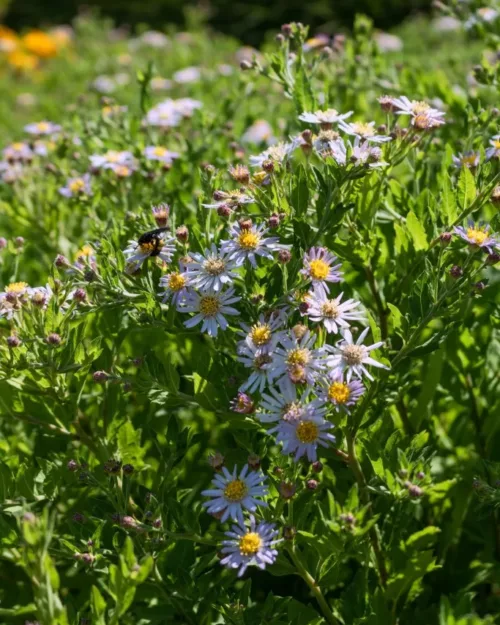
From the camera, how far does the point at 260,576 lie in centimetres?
249

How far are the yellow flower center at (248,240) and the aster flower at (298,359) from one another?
258 mm

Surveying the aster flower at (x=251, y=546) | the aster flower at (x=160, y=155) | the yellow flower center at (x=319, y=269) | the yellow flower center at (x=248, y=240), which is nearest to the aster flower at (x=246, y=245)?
the yellow flower center at (x=248, y=240)

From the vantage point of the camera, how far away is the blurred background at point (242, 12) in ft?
35.9

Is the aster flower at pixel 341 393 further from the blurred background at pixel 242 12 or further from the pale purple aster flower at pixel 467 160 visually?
the blurred background at pixel 242 12

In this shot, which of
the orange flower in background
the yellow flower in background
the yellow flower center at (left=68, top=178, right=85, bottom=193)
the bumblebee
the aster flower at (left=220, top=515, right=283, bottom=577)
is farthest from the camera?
the orange flower in background

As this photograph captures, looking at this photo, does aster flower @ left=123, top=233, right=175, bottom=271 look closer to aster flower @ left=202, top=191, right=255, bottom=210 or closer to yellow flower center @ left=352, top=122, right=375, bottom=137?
aster flower @ left=202, top=191, right=255, bottom=210

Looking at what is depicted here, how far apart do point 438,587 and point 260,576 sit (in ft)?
1.82

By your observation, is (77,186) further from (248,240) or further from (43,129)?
(248,240)

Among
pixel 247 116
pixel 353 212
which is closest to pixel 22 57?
pixel 247 116

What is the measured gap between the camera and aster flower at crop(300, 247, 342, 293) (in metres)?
1.89

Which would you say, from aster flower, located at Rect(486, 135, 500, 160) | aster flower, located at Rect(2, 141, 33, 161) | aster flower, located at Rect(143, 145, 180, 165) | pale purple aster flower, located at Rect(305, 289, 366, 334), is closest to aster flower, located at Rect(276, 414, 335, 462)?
pale purple aster flower, located at Rect(305, 289, 366, 334)

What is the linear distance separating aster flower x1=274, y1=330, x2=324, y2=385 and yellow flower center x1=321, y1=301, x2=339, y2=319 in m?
0.11

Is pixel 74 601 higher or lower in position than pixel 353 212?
lower

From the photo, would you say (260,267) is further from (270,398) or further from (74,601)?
(74,601)
